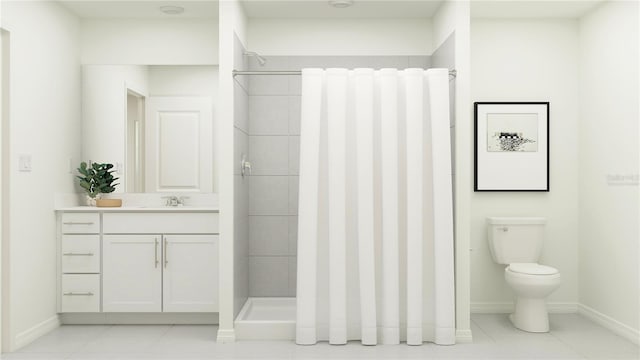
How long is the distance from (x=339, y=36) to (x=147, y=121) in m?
1.70

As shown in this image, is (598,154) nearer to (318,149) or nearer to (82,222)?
(318,149)

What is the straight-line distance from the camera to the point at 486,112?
4387mm

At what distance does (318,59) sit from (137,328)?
2496 mm

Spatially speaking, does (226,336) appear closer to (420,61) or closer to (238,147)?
(238,147)

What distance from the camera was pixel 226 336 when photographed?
3.60 m

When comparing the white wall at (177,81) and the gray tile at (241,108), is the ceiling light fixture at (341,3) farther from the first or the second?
the white wall at (177,81)

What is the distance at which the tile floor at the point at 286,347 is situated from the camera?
3.31 metres

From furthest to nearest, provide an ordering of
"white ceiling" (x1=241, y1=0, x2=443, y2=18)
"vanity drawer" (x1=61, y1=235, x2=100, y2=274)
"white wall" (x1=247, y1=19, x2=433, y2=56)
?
1. "white wall" (x1=247, y1=19, x2=433, y2=56)
2. "white ceiling" (x1=241, y1=0, x2=443, y2=18)
3. "vanity drawer" (x1=61, y1=235, x2=100, y2=274)

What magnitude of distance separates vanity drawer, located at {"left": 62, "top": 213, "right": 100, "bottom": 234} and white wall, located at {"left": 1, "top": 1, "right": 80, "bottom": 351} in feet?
0.28

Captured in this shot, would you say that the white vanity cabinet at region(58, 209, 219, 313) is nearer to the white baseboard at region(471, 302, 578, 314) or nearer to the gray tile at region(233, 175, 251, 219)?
the gray tile at region(233, 175, 251, 219)

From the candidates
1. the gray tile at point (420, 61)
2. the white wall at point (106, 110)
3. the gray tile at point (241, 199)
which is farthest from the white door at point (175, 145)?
the gray tile at point (420, 61)

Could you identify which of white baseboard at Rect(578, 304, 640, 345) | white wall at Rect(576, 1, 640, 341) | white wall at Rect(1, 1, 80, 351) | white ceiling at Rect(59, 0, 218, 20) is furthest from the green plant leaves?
white baseboard at Rect(578, 304, 640, 345)

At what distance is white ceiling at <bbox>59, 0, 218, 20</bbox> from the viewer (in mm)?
3969

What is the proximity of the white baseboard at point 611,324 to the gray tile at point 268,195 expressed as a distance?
2.50m
